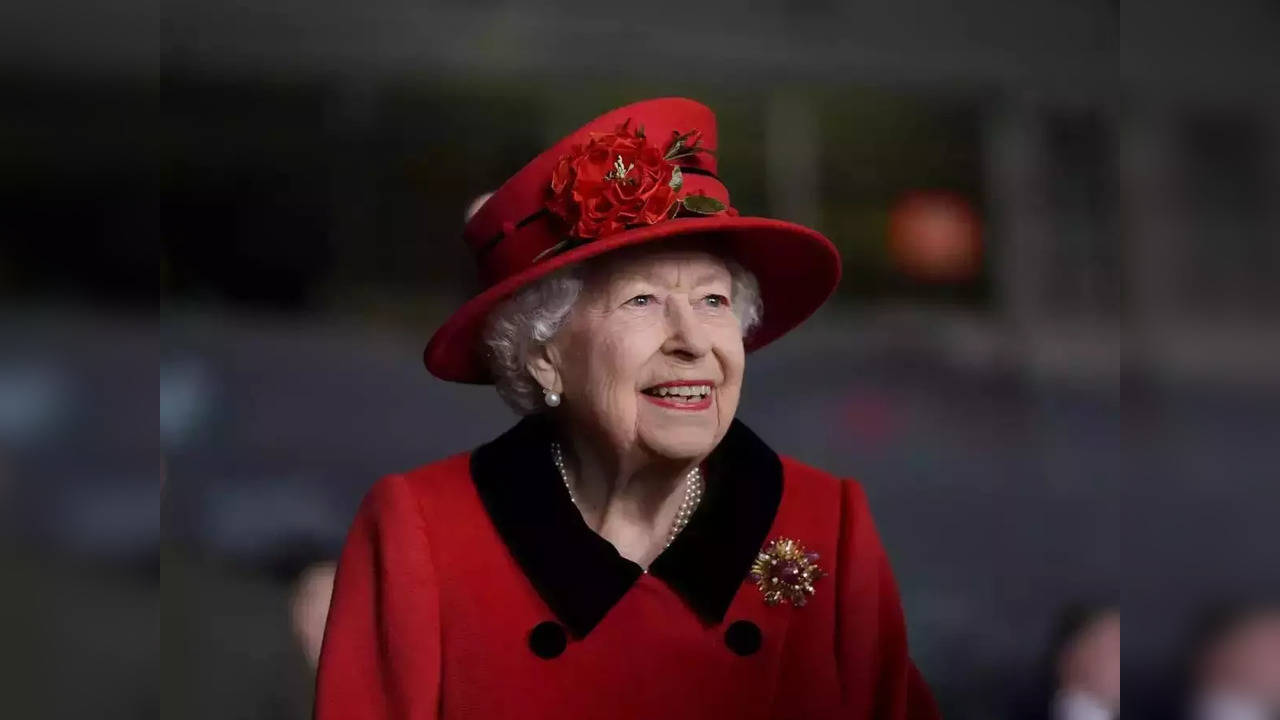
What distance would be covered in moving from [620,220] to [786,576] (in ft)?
1.80

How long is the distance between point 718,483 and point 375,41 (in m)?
1.12

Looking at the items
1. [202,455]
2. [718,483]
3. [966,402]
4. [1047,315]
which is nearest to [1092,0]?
[1047,315]

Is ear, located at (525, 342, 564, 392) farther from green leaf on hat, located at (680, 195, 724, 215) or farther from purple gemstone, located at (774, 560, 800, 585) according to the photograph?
purple gemstone, located at (774, 560, 800, 585)

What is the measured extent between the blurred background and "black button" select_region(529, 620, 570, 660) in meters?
0.76

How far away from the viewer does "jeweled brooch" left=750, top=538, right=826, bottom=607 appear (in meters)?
1.83

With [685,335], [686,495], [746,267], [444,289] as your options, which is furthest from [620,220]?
[444,289]

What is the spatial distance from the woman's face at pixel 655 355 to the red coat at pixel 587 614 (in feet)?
0.52

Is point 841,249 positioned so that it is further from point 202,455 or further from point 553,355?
point 202,455

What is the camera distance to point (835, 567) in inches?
73.6

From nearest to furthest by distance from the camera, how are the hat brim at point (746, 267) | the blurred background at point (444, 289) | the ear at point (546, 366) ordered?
the hat brim at point (746, 267) < the ear at point (546, 366) < the blurred background at point (444, 289)

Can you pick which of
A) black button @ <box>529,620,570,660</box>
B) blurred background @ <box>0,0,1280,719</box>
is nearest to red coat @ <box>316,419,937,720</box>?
black button @ <box>529,620,570,660</box>

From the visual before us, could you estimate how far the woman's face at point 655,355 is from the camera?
1.73 m

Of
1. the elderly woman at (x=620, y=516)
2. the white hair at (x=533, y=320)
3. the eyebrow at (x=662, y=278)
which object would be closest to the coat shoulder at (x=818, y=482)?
the elderly woman at (x=620, y=516)

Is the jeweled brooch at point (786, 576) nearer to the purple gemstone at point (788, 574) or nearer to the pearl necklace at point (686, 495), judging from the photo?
the purple gemstone at point (788, 574)
